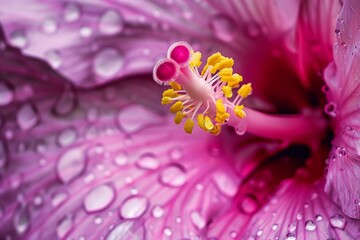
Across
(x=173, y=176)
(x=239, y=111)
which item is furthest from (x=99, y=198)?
(x=239, y=111)

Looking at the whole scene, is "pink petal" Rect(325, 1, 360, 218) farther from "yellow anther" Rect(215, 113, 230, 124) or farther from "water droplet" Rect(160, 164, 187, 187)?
"water droplet" Rect(160, 164, 187, 187)

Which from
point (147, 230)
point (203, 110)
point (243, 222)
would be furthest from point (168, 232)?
point (203, 110)

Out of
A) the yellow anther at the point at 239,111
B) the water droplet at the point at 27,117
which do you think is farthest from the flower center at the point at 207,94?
the water droplet at the point at 27,117

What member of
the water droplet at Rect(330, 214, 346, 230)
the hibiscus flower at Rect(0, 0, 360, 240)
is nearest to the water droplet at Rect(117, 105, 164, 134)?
the hibiscus flower at Rect(0, 0, 360, 240)

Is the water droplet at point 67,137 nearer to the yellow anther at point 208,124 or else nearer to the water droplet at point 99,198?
the water droplet at point 99,198

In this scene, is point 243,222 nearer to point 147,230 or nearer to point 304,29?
point 147,230
